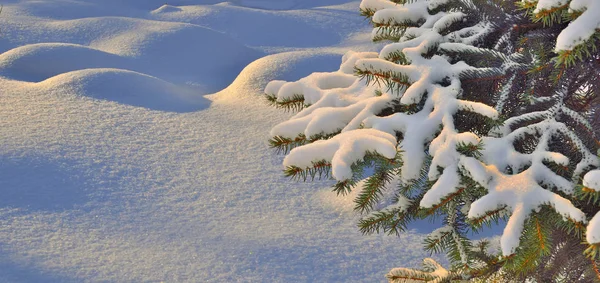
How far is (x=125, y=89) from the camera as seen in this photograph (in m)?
5.95

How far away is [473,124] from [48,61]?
605 centimetres

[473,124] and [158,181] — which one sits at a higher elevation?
[473,124]

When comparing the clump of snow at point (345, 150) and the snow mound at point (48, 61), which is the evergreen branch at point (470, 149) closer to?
the clump of snow at point (345, 150)

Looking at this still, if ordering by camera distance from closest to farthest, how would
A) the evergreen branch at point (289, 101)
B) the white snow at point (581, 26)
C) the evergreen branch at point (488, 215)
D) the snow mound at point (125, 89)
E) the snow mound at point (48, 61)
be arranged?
the white snow at point (581, 26)
the evergreen branch at point (488, 215)
the evergreen branch at point (289, 101)
the snow mound at point (125, 89)
the snow mound at point (48, 61)

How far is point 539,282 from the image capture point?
2125 millimetres

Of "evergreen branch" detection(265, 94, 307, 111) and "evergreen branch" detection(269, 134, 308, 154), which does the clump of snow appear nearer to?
"evergreen branch" detection(269, 134, 308, 154)

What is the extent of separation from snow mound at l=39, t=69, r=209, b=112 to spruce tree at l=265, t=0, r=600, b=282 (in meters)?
4.00

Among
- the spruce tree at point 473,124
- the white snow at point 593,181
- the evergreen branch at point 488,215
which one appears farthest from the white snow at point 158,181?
the white snow at point 593,181

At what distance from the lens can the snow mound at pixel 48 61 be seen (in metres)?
6.56

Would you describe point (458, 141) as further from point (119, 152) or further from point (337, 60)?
point (337, 60)

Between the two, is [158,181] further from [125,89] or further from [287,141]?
[287,141]

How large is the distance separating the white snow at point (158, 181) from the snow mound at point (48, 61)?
0.7 inches

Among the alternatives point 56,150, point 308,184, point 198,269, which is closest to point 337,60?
point 308,184

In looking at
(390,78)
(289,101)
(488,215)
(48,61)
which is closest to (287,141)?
(289,101)
